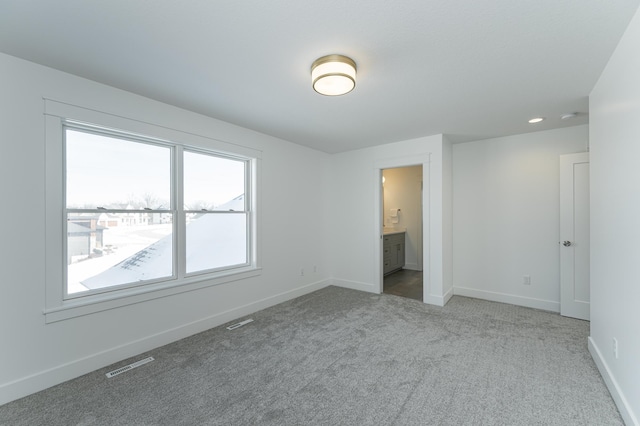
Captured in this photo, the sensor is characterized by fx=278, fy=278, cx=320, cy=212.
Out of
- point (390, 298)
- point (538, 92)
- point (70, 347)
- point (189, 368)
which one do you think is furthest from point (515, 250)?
point (70, 347)

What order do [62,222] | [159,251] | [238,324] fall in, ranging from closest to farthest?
[62,222] → [159,251] → [238,324]

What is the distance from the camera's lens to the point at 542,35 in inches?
71.5

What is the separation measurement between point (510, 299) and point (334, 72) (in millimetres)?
4088

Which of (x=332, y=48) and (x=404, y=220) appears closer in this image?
(x=332, y=48)

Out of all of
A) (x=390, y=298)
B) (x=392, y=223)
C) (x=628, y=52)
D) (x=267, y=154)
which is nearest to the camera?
(x=628, y=52)

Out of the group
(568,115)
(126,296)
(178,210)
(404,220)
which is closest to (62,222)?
(126,296)

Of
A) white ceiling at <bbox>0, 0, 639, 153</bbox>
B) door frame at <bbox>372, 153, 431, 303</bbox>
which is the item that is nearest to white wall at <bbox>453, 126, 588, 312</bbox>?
door frame at <bbox>372, 153, 431, 303</bbox>

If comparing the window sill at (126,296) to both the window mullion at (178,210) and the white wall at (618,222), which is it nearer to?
the window mullion at (178,210)

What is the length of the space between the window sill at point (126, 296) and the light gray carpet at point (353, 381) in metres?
0.52

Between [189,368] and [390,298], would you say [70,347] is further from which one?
[390,298]

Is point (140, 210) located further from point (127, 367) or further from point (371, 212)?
point (371, 212)

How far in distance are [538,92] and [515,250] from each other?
2.36 meters

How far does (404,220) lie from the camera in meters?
6.91

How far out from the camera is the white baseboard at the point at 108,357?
2041 millimetres
